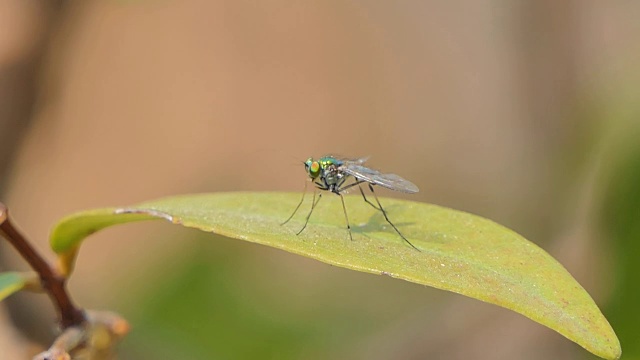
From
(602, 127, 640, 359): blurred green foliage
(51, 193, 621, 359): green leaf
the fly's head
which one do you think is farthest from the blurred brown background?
(51, 193, 621, 359): green leaf

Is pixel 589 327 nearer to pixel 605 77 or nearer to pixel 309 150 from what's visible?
pixel 605 77

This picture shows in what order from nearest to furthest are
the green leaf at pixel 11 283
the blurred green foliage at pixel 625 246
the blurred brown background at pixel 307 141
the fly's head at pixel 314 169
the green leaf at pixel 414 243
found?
the green leaf at pixel 414 243 < the green leaf at pixel 11 283 < the fly's head at pixel 314 169 < the blurred green foliage at pixel 625 246 < the blurred brown background at pixel 307 141

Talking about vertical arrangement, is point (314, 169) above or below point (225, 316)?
above

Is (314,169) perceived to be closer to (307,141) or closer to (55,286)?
(55,286)

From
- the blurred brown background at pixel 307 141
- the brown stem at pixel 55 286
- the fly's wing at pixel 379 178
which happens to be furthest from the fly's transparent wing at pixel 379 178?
the blurred brown background at pixel 307 141

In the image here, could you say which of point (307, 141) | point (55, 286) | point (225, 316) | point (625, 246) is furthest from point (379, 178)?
point (307, 141)

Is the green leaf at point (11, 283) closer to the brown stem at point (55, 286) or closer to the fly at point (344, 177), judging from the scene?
the brown stem at point (55, 286)

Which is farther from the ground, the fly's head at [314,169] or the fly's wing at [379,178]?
the fly's head at [314,169]
